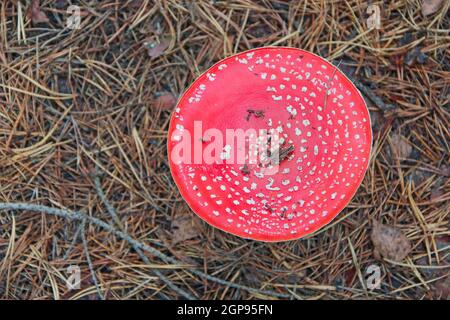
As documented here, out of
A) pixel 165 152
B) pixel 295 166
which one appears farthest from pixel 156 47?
pixel 295 166

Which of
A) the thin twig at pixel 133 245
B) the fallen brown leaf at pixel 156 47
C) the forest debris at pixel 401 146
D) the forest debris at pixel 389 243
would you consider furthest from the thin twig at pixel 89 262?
the forest debris at pixel 401 146

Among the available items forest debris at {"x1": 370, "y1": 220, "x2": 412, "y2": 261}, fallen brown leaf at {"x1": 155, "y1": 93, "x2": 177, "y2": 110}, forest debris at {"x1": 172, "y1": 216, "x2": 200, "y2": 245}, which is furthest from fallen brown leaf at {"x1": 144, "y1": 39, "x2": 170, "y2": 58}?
forest debris at {"x1": 370, "y1": 220, "x2": 412, "y2": 261}

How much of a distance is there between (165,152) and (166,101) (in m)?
0.24

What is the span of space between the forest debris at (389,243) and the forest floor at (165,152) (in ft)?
0.04

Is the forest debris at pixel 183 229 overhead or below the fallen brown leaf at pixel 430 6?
below

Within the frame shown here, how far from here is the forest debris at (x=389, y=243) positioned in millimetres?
1944

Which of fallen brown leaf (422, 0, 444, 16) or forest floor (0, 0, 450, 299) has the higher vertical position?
fallen brown leaf (422, 0, 444, 16)

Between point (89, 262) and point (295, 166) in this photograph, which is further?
point (89, 262)

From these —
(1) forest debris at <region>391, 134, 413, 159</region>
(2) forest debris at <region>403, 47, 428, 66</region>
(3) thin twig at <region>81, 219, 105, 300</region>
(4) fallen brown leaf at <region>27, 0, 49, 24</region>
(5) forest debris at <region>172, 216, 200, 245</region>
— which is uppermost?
(4) fallen brown leaf at <region>27, 0, 49, 24</region>

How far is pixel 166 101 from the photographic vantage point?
199 centimetres

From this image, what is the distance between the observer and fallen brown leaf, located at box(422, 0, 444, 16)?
6.44 ft

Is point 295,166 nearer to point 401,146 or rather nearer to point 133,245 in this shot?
point 401,146

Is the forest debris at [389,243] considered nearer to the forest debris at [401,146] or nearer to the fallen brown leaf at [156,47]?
the forest debris at [401,146]

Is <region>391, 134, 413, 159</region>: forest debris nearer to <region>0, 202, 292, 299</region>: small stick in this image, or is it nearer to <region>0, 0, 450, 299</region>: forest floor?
<region>0, 0, 450, 299</region>: forest floor
